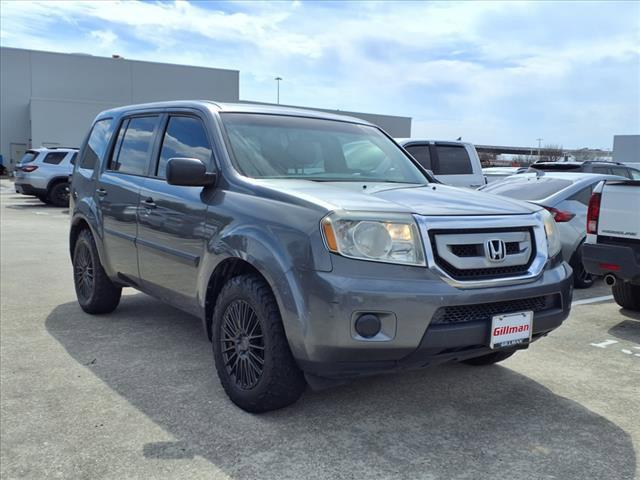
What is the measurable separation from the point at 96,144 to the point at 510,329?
427 centimetres

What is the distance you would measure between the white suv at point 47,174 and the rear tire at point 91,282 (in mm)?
14099

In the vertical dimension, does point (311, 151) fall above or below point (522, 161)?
below

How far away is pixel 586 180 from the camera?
24.3 ft

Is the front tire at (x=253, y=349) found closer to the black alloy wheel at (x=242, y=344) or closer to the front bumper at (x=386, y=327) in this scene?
the black alloy wheel at (x=242, y=344)

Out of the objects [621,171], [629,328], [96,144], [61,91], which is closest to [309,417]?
[629,328]

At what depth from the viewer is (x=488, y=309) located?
3164mm

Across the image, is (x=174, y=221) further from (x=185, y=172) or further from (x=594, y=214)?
(x=594, y=214)

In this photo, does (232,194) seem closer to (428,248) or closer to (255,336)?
(255,336)

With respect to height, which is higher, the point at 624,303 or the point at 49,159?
the point at 49,159

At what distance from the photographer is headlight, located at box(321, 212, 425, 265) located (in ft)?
9.71

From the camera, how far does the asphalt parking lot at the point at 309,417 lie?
113 inches

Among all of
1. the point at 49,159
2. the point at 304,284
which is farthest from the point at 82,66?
the point at 304,284

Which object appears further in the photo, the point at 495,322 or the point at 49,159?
the point at 49,159

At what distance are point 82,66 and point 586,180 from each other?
37.8 metres
